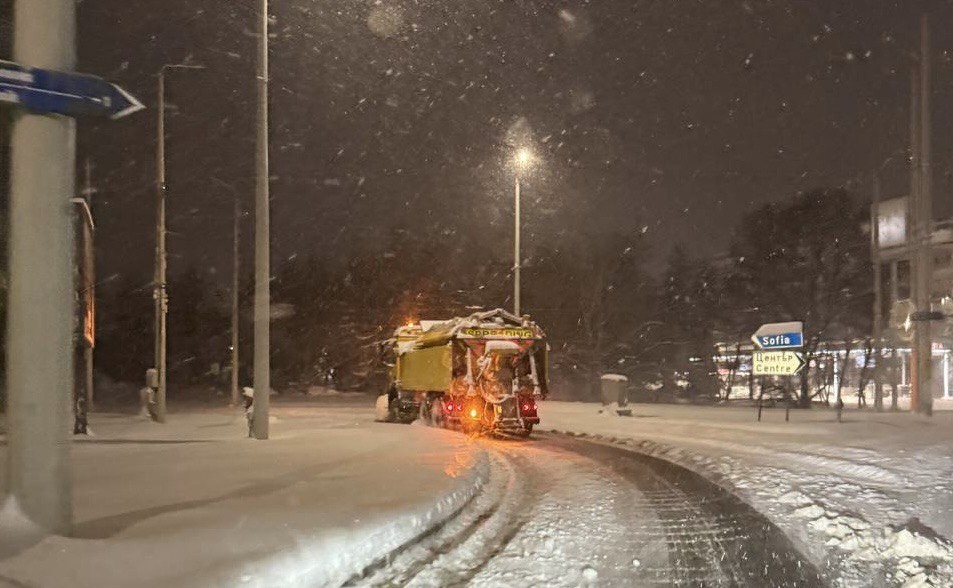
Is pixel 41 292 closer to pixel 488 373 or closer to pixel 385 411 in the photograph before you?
pixel 488 373

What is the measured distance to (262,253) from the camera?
17.8 metres

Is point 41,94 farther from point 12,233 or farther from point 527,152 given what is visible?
point 527,152

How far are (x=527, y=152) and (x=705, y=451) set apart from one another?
16382 millimetres

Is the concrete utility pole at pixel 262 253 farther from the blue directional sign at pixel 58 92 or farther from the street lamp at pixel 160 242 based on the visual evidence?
the blue directional sign at pixel 58 92

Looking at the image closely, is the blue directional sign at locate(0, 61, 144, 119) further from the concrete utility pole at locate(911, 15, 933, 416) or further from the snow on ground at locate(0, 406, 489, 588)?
the concrete utility pole at locate(911, 15, 933, 416)

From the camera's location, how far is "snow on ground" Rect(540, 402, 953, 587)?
7.78m

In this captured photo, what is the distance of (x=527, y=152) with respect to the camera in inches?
1228

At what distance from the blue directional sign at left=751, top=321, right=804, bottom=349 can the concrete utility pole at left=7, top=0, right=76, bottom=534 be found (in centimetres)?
1926

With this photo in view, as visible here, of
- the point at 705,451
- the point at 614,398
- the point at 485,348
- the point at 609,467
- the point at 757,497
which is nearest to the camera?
the point at 757,497

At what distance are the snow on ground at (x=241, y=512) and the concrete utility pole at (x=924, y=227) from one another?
Result: 41.2 ft

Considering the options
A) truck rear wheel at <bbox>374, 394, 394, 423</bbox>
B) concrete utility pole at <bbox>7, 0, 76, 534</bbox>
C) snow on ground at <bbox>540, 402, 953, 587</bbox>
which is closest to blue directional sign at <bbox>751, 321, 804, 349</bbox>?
snow on ground at <bbox>540, 402, 953, 587</bbox>

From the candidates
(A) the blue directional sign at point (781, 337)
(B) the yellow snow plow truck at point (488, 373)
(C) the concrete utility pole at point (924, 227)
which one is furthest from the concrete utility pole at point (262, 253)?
(C) the concrete utility pole at point (924, 227)

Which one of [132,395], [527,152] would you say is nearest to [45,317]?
[527,152]

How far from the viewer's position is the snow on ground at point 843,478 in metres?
7.78
